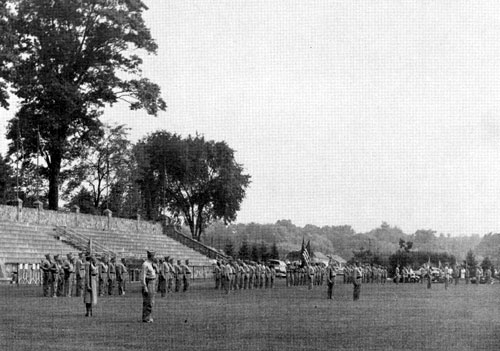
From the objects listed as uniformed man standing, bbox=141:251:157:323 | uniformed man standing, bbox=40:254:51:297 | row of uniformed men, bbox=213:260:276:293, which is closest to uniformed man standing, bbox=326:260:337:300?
row of uniformed men, bbox=213:260:276:293

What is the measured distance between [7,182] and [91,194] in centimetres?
751

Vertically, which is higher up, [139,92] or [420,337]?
[139,92]

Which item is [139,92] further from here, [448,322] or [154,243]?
[448,322]

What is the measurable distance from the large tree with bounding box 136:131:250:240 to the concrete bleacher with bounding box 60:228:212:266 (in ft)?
48.8

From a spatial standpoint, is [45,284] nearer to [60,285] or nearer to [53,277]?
[53,277]

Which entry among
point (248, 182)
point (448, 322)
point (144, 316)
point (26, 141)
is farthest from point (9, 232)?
point (248, 182)

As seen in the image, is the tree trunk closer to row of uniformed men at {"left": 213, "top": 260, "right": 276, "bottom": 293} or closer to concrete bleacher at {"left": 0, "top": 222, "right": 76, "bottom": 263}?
concrete bleacher at {"left": 0, "top": 222, "right": 76, "bottom": 263}

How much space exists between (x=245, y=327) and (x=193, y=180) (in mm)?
58353

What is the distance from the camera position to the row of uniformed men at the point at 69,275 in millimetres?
28516

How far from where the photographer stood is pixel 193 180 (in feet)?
245

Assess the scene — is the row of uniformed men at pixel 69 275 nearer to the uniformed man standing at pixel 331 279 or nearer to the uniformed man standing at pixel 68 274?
the uniformed man standing at pixel 68 274

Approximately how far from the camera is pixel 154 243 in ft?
181

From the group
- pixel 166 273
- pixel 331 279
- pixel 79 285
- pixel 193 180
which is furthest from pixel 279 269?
pixel 79 285

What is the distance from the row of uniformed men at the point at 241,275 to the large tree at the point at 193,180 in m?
31.5
